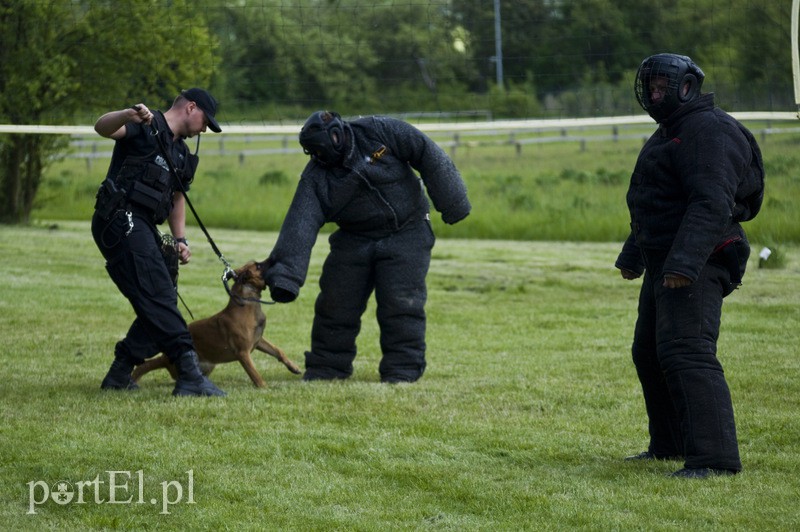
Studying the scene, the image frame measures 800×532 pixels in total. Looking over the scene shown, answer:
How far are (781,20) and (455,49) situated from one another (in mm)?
3195

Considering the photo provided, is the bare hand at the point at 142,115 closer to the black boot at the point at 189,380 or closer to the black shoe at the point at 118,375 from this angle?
the black boot at the point at 189,380

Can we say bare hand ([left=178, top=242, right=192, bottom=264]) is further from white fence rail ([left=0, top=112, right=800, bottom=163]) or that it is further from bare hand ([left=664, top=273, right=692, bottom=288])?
white fence rail ([left=0, top=112, right=800, bottom=163])

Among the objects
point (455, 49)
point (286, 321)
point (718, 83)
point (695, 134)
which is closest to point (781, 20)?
point (718, 83)

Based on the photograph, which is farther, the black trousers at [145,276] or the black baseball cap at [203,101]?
the black baseball cap at [203,101]

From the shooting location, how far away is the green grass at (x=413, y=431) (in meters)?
4.90

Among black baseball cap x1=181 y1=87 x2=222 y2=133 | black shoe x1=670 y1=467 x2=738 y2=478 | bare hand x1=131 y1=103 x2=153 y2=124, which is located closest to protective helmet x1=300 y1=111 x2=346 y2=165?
black baseball cap x1=181 y1=87 x2=222 y2=133

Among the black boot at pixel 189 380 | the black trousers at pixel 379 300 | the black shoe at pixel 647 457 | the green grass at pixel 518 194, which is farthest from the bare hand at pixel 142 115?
the green grass at pixel 518 194

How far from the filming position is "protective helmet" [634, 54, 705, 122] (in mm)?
5305

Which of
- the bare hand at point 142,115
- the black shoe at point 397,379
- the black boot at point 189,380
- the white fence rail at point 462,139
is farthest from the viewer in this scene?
the white fence rail at point 462,139

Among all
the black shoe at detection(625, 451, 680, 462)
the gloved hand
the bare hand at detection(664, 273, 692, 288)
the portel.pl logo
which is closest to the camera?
the portel.pl logo

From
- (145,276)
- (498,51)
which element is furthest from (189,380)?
(498,51)

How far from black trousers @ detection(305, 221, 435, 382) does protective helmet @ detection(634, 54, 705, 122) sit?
9.45ft

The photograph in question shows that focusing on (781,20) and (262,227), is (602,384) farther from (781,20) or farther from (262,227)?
(262,227)

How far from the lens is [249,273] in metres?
7.74
